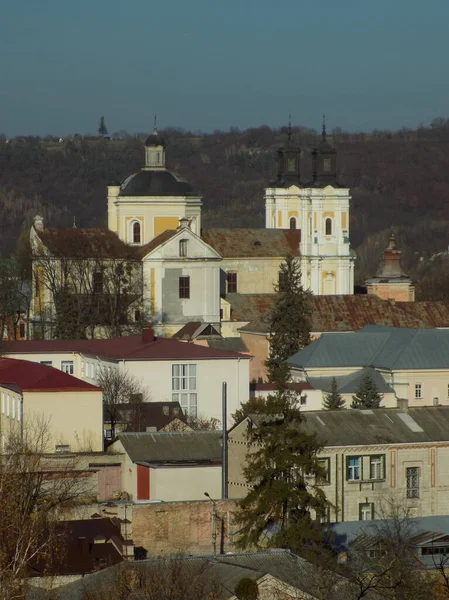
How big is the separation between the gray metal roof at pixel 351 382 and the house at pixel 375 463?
14396 millimetres

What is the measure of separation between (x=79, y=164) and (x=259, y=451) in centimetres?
15786

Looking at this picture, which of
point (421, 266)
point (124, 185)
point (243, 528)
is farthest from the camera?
point (421, 266)

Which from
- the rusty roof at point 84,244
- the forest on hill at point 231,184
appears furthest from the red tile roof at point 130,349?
the forest on hill at point 231,184

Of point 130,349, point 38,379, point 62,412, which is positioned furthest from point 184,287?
point 62,412

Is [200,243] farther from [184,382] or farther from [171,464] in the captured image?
[171,464]

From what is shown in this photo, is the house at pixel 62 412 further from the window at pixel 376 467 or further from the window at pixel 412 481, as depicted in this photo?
the window at pixel 412 481

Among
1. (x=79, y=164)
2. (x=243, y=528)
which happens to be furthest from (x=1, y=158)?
(x=243, y=528)

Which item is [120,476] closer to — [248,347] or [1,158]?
[248,347]

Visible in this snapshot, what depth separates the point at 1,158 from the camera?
191 m

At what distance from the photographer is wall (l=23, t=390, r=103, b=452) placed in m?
41.9

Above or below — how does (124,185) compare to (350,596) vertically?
above

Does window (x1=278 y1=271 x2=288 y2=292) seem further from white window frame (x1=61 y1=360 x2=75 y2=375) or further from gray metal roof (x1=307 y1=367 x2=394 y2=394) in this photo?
white window frame (x1=61 y1=360 x2=75 y2=375)

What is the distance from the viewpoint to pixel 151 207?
247 ft

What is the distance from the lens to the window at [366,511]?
37.2 metres
